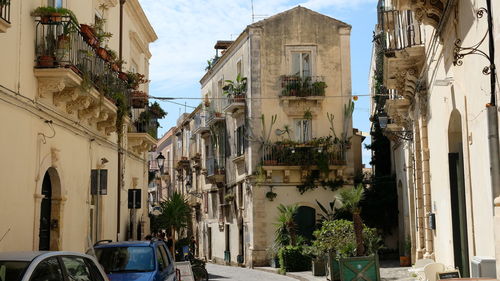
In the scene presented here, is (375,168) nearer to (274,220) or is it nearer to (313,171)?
(313,171)

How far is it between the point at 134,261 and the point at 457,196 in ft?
21.8

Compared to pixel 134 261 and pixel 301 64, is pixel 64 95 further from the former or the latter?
pixel 301 64

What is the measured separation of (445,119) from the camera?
13195 millimetres

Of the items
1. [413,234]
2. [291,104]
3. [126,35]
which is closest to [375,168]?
[291,104]

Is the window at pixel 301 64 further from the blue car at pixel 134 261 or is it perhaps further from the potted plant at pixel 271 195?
the blue car at pixel 134 261

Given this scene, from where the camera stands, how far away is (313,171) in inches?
1172

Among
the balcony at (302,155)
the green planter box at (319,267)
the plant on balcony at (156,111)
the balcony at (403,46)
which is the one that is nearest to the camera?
the balcony at (403,46)

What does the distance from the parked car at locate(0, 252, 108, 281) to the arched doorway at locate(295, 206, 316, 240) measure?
22949 mm

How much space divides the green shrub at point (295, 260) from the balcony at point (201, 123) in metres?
13.9

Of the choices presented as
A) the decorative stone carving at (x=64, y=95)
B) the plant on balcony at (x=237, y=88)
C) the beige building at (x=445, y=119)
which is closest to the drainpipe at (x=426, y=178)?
the beige building at (x=445, y=119)

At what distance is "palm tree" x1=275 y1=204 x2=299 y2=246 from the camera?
88.3 feet

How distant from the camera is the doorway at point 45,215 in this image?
13258 millimetres

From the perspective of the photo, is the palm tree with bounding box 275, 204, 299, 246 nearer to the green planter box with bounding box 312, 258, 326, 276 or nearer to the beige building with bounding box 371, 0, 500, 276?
the green planter box with bounding box 312, 258, 326, 276

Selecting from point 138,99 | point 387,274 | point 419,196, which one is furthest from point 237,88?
point 419,196
